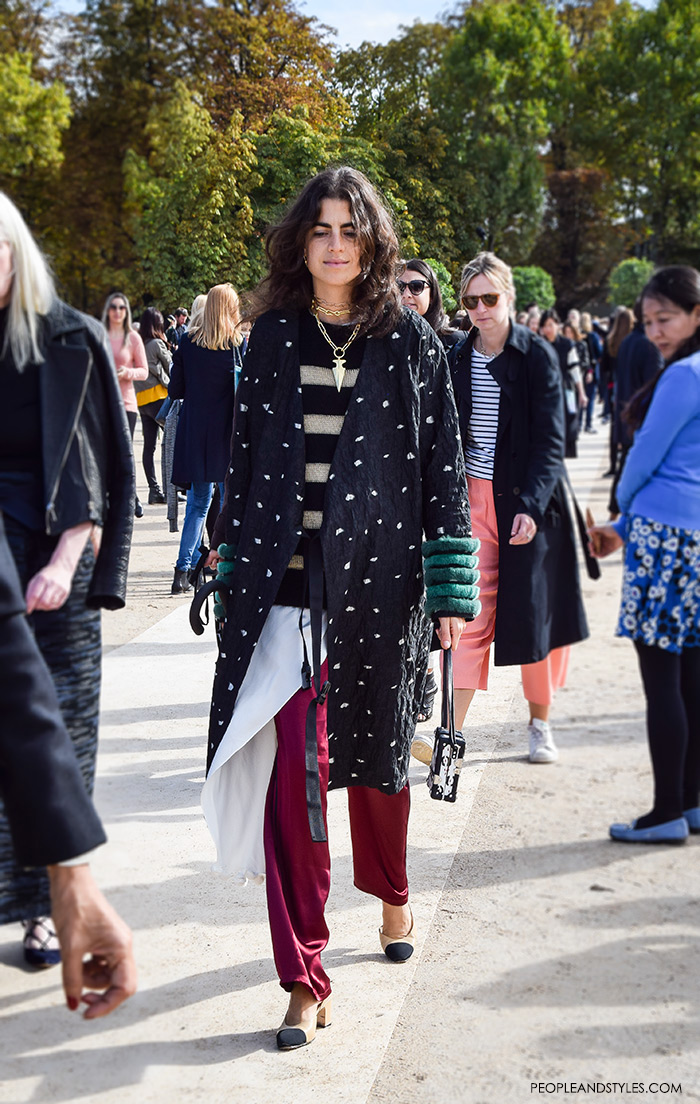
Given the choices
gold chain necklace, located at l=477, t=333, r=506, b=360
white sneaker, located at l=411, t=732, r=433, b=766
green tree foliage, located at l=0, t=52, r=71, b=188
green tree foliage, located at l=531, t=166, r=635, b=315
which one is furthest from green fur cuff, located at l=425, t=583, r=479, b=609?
green tree foliage, located at l=531, t=166, r=635, b=315

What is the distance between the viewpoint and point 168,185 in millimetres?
4641

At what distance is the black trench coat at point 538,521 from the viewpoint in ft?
12.9

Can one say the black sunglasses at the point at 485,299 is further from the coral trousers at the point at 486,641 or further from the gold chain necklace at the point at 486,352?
the coral trousers at the point at 486,641

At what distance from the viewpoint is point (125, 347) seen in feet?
25.1

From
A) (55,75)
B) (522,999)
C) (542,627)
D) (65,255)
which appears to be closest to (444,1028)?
(522,999)

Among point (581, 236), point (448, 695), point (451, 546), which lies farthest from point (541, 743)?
point (581, 236)

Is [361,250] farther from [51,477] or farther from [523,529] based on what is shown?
[523,529]

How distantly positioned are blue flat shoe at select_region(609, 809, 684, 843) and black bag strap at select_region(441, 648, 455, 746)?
44cm

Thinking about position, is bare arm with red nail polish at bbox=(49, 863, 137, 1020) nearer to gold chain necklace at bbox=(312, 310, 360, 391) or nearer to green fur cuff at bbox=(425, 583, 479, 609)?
green fur cuff at bbox=(425, 583, 479, 609)

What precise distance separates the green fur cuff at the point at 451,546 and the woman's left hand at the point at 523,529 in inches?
45.7

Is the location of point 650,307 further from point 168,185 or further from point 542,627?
point 168,185

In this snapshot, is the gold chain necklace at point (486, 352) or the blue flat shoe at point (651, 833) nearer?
the blue flat shoe at point (651, 833)

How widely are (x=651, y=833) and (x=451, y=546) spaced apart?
0.73 metres

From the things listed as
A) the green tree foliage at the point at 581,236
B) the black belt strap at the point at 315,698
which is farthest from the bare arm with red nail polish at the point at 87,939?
the green tree foliage at the point at 581,236
